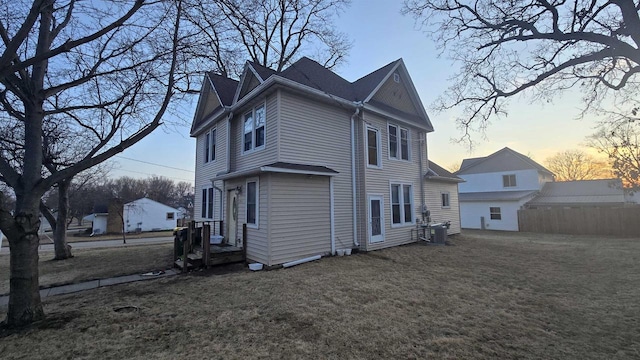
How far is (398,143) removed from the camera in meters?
12.3

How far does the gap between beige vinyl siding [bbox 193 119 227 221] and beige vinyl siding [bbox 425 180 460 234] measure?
974cm

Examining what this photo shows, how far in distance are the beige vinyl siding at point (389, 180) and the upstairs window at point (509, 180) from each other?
17071mm

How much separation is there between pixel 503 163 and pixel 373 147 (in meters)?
20.7

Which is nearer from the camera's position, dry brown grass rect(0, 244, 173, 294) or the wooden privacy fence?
dry brown grass rect(0, 244, 173, 294)

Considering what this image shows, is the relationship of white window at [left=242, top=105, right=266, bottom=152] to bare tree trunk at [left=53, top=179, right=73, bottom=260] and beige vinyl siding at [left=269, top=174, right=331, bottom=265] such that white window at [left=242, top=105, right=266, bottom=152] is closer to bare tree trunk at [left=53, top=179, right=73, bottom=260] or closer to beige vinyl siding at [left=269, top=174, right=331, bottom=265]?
beige vinyl siding at [left=269, top=174, right=331, bottom=265]

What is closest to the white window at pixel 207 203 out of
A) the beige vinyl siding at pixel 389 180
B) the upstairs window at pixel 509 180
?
the beige vinyl siding at pixel 389 180

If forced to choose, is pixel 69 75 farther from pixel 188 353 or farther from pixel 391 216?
pixel 391 216

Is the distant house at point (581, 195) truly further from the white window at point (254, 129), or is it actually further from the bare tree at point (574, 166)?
the white window at point (254, 129)

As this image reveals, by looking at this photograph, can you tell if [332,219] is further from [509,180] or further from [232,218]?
[509,180]

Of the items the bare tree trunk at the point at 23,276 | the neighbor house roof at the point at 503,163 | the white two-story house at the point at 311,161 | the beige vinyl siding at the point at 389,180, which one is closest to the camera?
the bare tree trunk at the point at 23,276

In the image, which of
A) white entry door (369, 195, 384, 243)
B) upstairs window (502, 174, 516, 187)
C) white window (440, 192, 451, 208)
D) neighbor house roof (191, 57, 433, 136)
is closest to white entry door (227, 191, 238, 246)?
neighbor house roof (191, 57, 433, 136)

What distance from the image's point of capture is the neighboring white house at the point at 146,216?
3691cm

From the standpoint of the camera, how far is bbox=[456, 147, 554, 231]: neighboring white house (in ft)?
72.6

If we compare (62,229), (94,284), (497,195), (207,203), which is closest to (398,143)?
(207,203)
